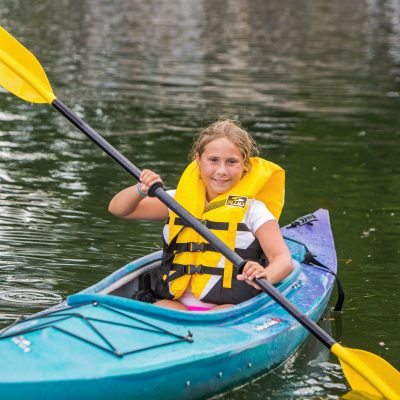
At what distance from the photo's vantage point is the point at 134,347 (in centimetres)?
464

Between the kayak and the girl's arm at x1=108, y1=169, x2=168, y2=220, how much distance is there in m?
0.29

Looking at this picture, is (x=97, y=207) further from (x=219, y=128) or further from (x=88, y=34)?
(x=88, y=34)

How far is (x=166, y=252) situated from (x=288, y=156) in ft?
19.1

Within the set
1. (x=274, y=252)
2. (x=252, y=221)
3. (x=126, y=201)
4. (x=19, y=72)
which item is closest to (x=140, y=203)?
(x=126, y=201)

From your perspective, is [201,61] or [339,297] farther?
[201,61]

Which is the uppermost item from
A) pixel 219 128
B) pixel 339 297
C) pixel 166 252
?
pixel 219 128

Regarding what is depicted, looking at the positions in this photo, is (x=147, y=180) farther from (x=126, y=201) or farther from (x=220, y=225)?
(x=220, y=225)

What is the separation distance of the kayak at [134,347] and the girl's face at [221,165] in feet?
2.01

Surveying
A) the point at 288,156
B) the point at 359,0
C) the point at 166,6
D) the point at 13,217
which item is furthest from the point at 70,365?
the point at 359,0

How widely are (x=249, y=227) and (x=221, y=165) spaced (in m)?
0.35

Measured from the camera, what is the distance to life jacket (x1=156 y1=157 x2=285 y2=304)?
5578mm

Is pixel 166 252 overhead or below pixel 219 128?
below

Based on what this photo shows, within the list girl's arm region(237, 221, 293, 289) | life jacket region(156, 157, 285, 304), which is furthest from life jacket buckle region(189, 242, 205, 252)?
girl's arm region(237, 221, 293, 289)

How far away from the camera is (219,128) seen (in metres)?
5.66
